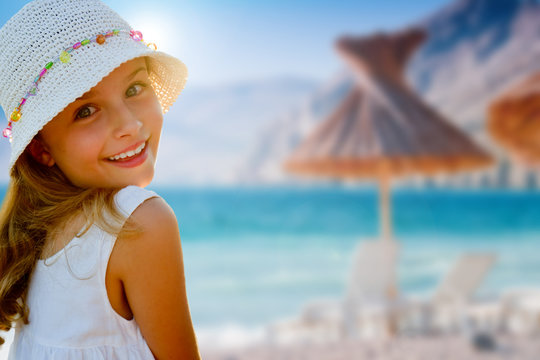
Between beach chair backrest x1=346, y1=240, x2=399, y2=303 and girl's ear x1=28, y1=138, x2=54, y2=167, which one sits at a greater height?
girl's ear x1=28, y1=138, x2=54, y2=167

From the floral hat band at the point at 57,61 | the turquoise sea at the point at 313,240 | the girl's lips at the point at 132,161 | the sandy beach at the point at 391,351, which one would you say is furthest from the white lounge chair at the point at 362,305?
the floral hat band at the point at 57,61

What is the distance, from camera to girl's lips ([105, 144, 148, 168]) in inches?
39.2

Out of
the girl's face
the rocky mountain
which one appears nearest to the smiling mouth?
the girl's face

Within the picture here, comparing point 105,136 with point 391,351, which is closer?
point 105,136

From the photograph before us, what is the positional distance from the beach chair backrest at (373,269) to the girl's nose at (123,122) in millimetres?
4565

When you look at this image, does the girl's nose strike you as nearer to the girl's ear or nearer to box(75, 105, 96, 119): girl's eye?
box(75, 105, 96, 119): girl's eye

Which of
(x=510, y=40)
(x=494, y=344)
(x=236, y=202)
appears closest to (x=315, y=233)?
(x=236, y=202)

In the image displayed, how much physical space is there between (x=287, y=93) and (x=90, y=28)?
46.7 meters

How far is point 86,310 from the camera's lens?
880 mm

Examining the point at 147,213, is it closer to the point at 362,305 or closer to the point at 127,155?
the point at 127,155

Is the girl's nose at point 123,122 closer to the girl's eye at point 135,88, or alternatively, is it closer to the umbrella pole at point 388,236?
the girl's eye at point 135,88

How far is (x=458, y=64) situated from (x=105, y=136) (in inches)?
1850

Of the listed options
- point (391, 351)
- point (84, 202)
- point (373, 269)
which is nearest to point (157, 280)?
point (84, 202)

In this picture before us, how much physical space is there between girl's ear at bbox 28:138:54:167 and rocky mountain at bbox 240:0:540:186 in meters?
38.8
